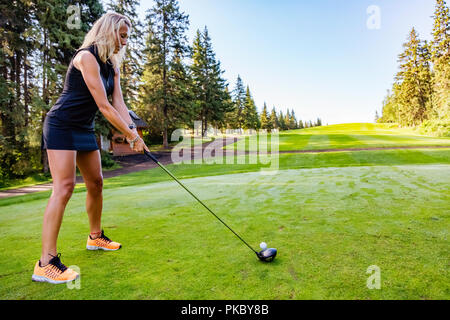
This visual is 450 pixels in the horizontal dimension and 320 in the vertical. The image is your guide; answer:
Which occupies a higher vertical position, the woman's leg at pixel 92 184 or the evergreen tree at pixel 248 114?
the evergreen tree at pixel 248 114

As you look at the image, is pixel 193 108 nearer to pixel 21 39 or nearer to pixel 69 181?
pixel 21 39

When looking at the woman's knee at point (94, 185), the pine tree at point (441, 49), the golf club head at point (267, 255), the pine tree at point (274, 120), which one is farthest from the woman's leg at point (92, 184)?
the pine tree at point (274, 120)

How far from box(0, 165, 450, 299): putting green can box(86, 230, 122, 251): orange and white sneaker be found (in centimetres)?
8

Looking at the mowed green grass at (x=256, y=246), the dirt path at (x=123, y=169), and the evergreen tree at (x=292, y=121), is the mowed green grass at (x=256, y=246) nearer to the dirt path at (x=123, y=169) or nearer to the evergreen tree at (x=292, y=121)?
the dirt path at (x=123, y=169)

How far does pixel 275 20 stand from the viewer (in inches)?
491

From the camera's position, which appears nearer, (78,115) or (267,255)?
(267,255)

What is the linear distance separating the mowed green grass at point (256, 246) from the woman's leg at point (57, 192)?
25cm

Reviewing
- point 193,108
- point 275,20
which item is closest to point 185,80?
point 193,108

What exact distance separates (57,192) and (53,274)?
0.65 m

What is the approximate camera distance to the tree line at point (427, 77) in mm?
29375

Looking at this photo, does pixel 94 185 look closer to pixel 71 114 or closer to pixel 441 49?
pixel 71 114

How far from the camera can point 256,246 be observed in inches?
83.8

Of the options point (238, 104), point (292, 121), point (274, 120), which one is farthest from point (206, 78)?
point (292, 121)
